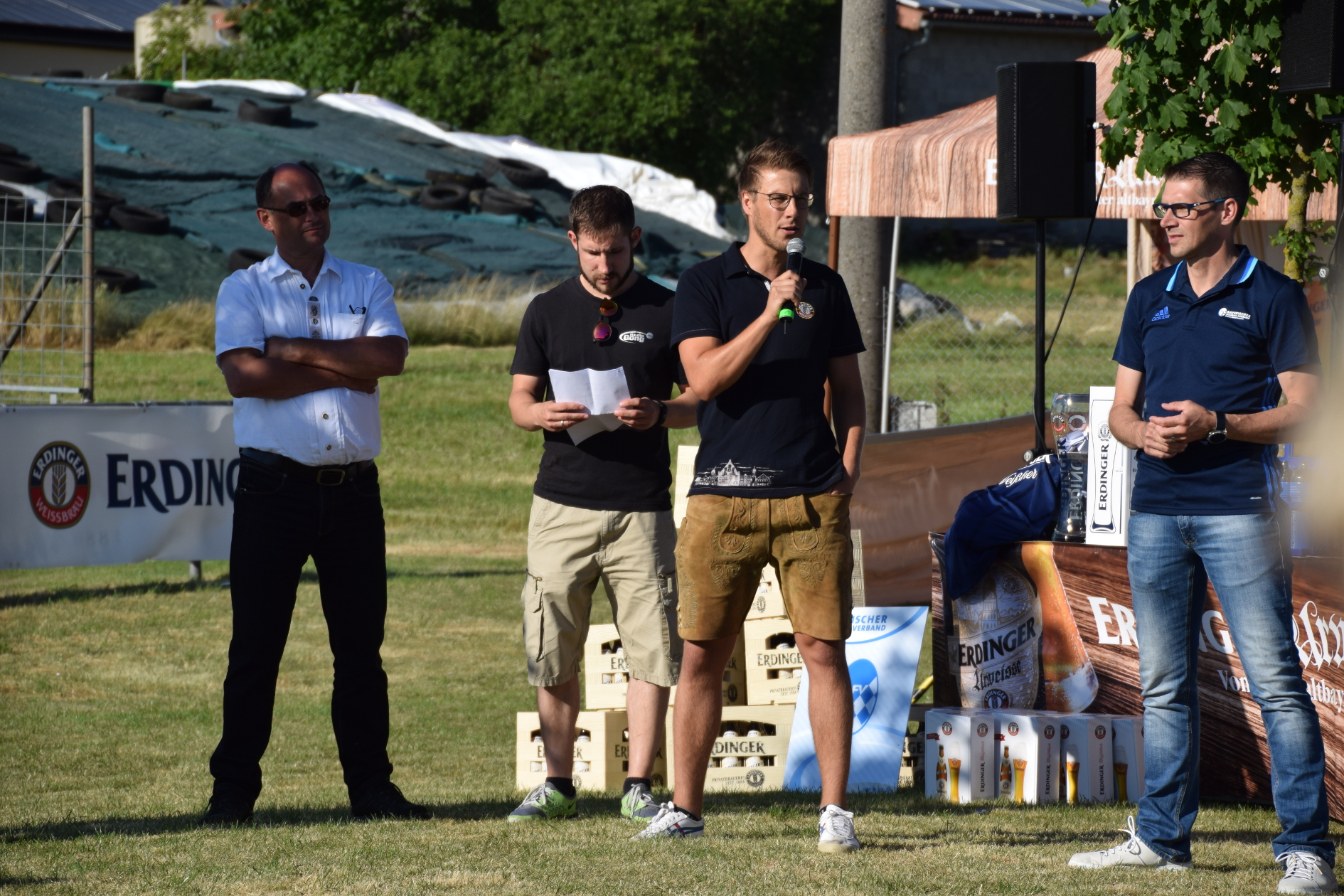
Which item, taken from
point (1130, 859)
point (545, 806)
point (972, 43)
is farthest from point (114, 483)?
point (972, 43)

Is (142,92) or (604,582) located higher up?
(142,92)

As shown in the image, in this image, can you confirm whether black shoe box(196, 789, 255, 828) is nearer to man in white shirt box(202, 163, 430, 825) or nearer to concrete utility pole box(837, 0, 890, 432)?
man in white shirt box(202, 163, 430, 825)

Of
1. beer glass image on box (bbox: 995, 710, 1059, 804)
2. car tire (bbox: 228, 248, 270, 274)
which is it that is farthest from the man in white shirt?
car tire (bbox: 228, 248, 270, 274)

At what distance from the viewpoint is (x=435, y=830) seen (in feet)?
15.5

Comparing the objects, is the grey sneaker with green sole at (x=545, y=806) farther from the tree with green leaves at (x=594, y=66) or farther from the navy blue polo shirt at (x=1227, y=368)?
the tree with green leaves at (x=594, y=66)

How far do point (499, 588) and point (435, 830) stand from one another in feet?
19.6

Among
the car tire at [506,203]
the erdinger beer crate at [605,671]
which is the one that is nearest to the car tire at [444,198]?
the car tire at [506,203]

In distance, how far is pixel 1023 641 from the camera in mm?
5836

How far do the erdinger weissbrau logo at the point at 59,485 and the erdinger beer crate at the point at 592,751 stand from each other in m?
5.14

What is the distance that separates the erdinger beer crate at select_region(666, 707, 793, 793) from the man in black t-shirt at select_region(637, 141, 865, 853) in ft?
4.84

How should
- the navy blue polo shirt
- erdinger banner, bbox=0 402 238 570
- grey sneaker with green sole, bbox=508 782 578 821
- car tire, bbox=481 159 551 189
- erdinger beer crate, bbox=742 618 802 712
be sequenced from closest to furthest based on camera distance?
the navy blue polo shirt < grey sneaker with green sole, bbox=508 782 578 821 < erdinger beer crate, bbox=742 618 802 712 < erdinger banner, bbox=0 402 238 570 < car tire, bbox=481 159 551 189

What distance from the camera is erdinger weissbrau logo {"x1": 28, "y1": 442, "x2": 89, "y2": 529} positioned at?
31.6 ft

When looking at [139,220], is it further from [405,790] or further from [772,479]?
[772,479]

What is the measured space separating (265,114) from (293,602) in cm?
2606
